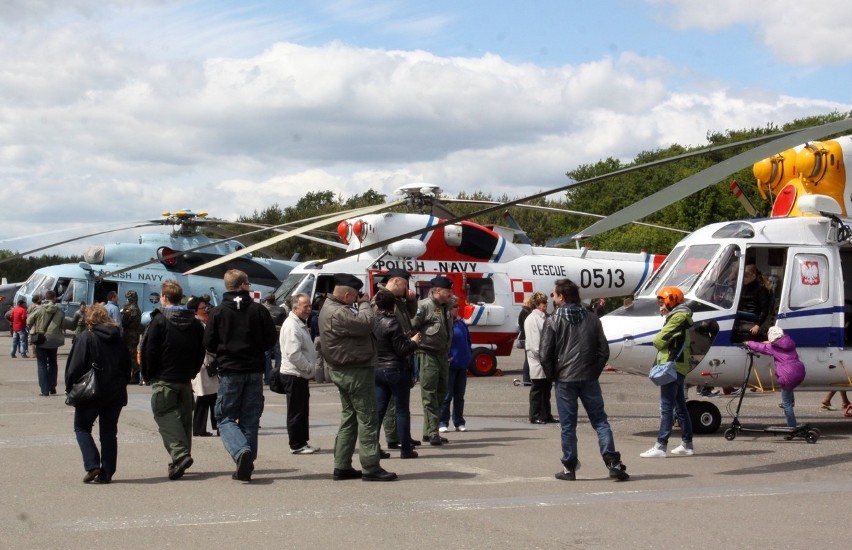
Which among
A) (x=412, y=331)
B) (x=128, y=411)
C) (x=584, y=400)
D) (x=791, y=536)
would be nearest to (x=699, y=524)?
(x=791, y=536)

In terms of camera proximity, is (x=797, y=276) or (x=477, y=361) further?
(x=477, y=361)

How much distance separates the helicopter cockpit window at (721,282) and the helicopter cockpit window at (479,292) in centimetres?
960

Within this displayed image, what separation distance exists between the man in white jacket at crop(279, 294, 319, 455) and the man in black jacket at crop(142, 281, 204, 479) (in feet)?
4.54

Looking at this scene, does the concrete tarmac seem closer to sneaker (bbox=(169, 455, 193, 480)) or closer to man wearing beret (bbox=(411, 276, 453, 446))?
sneaker (bbox=(169, 455, 193, 480))

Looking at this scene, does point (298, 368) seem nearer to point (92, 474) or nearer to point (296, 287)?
point (92, 474)

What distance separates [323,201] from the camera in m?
78.9

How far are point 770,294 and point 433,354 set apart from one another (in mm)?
4261

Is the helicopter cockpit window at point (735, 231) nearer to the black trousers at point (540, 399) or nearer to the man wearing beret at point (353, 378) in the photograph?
the black trousers at point (540, 399)

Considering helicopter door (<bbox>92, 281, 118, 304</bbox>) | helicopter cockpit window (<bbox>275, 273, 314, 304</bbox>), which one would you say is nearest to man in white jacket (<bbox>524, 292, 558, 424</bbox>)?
helicopter cockpit window (<bbox>275, 273, 314, 304</bbox>)

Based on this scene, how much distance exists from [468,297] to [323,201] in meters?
58.4

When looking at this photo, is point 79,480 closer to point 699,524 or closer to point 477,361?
point 699,524

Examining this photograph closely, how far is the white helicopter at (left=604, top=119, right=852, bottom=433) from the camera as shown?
11891 mm

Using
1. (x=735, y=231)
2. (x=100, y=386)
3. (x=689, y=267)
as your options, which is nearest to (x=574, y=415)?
(x=100, y=386)

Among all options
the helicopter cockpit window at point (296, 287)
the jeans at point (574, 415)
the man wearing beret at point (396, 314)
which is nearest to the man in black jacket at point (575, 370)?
the jeans at point (574, 415)
